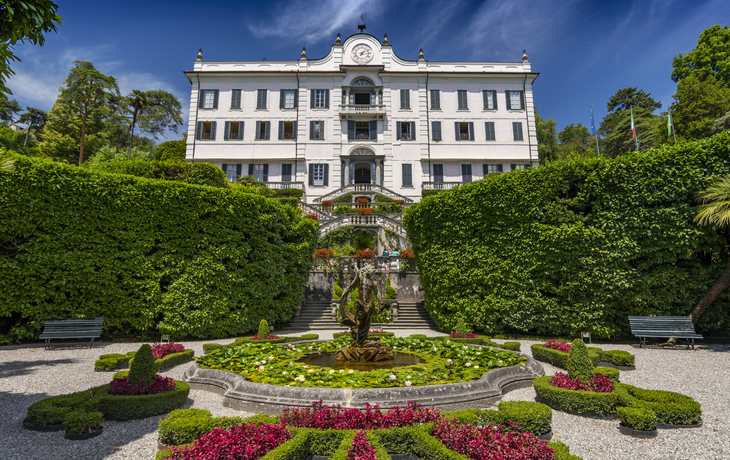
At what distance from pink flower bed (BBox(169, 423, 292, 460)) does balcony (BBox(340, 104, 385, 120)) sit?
31842 millimetres

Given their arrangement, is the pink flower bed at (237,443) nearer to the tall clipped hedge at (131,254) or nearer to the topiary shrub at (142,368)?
the topiary shrub at (142,368)

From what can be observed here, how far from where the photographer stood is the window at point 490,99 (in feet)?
112

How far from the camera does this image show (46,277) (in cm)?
1182

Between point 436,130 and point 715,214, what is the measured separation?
25.0m

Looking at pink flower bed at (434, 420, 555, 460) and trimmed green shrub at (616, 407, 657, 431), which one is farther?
trimmed green shrub at (616, 407, 657, 431)

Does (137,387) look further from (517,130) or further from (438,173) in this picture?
(517,130)

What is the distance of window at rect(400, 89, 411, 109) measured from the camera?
34312 millimetres

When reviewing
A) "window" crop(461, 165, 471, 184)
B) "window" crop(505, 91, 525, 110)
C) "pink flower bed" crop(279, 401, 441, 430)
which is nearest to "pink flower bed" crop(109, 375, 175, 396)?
"pink flower bed" crop(279, 401, 441, 430)

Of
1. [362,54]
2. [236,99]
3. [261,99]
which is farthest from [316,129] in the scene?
[362,54]

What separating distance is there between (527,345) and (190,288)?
12.6 meters

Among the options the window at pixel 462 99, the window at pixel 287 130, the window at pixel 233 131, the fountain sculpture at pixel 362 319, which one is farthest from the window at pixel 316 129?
the fountain sculpture at pixel 362 319

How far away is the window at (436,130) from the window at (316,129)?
35.0ft

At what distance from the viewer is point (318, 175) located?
33.1 m

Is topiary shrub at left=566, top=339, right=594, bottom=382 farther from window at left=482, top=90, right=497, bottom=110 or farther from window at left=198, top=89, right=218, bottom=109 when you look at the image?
window at left=198, top=89, right=218, bottom=109
